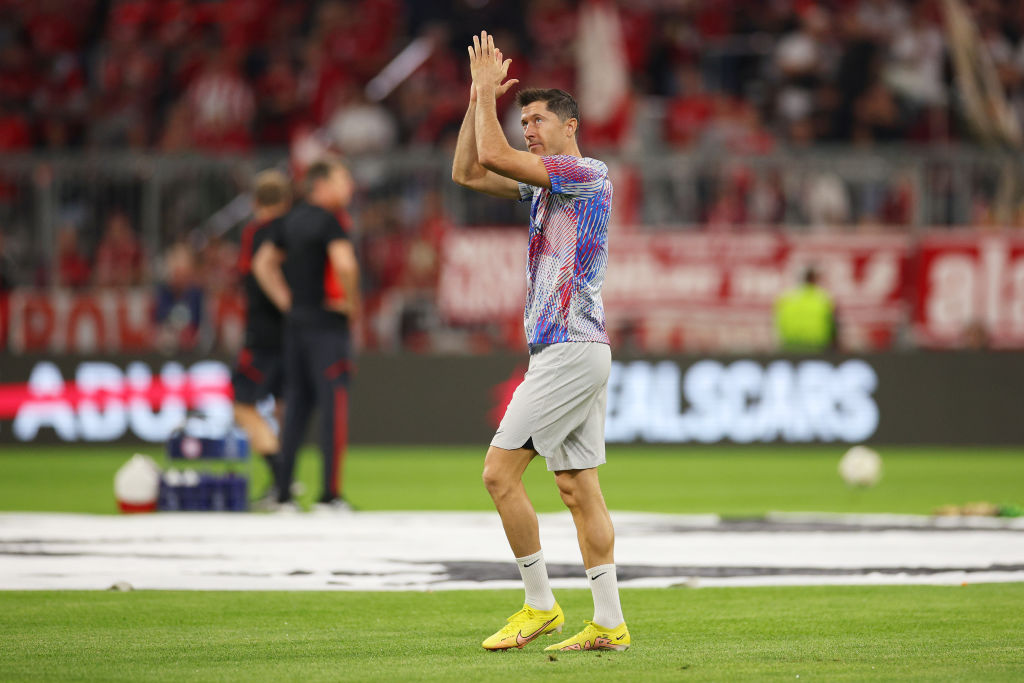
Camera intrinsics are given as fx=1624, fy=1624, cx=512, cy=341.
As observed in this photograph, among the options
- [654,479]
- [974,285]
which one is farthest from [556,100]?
[974,285]

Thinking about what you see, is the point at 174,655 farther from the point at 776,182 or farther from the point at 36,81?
the point at 36,81

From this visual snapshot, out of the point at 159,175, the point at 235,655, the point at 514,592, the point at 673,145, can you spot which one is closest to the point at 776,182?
the point at 673,145

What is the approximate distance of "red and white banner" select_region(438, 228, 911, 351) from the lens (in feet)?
63.7

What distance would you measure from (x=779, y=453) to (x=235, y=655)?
13609 mm

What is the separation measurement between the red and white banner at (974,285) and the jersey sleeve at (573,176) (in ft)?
43.3

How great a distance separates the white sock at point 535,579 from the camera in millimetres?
6848

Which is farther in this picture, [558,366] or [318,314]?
[318,314]

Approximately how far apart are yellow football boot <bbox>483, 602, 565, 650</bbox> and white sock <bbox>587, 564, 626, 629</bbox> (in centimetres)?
27

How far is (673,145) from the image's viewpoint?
2228cm

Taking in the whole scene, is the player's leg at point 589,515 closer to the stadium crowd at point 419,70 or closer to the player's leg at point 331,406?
the player's leg at point 331,406

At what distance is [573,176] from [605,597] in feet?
5.68

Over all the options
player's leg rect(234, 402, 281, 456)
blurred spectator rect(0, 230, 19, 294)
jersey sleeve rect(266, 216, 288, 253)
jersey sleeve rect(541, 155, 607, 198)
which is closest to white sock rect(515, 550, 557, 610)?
jersey sleeve rect(541, 155, 607, 198)

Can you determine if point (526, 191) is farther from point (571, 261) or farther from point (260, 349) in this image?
point (260, 349)

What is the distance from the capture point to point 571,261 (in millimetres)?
6781
